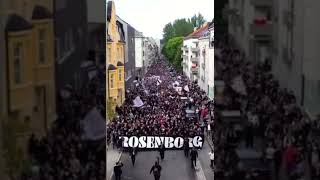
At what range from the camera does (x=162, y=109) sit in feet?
10.7

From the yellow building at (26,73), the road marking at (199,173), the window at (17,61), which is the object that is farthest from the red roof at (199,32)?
the window at (17,61)

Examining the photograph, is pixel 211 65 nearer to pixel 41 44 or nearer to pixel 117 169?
pixel 117 169

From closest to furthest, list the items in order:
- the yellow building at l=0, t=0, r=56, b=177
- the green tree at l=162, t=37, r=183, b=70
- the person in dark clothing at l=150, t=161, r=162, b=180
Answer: the yellow building at l=0, t=0, r=56, b=177, the person in dark clothing at l=150, t=161, r=162, b=180, the green tree at l=162, t=37, r=183, b=70

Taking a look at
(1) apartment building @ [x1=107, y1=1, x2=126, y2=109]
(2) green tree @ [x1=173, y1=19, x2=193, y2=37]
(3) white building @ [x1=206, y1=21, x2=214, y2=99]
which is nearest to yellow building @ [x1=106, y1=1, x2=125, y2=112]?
(1) apartment building @ [x1=107, y1=1, x2=126, y2=109]

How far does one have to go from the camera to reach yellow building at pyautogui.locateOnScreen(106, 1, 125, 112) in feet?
9.85

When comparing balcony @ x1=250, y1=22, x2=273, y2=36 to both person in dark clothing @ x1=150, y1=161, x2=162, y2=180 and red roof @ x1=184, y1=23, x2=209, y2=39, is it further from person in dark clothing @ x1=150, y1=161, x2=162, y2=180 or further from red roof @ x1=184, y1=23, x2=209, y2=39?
person in dark clothing @ x1=150, y1=161, x2=162, y2=180

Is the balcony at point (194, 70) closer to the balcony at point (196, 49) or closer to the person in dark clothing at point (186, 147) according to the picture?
the balcony at point (196, 49)

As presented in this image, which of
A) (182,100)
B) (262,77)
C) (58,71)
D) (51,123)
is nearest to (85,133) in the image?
(51,123)

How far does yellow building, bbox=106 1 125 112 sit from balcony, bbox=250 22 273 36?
0.83 metres

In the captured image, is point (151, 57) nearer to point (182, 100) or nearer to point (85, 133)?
point (182, 100)

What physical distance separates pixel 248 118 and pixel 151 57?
0.95 metres

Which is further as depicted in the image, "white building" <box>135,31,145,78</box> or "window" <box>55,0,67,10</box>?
"white building" <box>135,31,145,78</box>

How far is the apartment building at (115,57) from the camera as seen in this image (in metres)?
3.00

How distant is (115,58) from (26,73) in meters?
0.60
